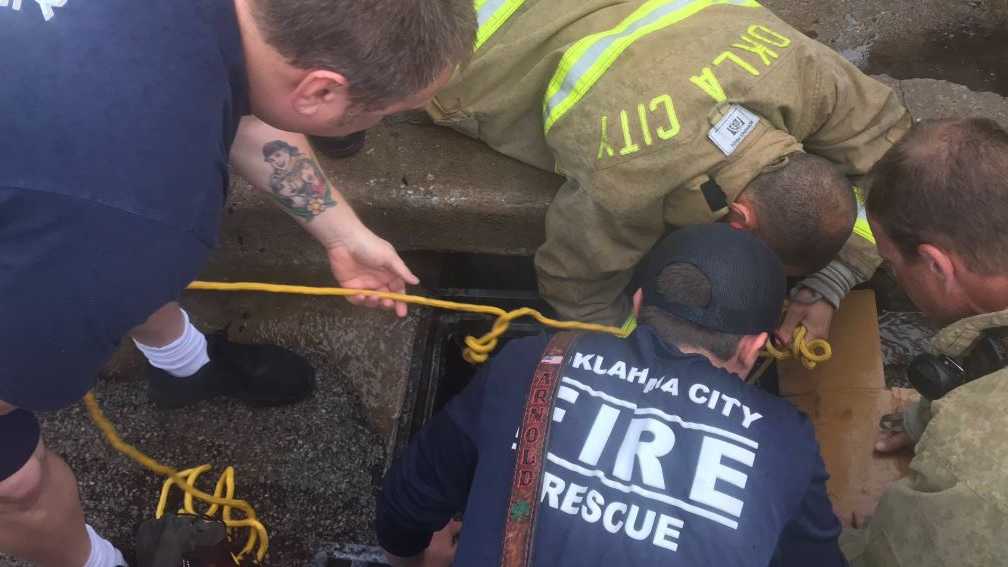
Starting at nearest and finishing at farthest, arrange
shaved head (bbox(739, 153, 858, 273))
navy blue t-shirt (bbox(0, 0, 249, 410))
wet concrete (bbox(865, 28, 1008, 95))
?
1. navy blue t-shirt (bbox(0, 0, 249, 410))
2. shaved head (bbox(739, 153, 858, 273))
3. wet concrete (bbox(865, 28, 1008, 95))

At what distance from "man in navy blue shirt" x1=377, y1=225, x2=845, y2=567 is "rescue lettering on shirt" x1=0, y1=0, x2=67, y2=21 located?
0.96m

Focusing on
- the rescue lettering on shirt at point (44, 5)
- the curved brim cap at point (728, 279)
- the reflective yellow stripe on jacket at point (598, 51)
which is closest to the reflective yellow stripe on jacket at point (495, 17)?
the reflective yellow stripe on jacket at point (598, 51)

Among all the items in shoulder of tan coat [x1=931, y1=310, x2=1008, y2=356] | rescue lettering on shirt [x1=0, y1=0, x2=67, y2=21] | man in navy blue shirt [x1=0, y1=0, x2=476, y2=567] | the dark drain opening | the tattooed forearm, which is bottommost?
the dark drain opening

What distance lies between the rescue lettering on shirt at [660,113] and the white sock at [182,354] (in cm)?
118

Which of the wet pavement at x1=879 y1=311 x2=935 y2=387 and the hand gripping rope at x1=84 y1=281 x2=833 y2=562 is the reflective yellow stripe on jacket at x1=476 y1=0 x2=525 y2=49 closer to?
the hand gripping rope at x1=84 y1=281 x2=833 y2=562

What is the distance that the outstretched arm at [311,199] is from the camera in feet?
6.14

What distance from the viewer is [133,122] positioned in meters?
1.17

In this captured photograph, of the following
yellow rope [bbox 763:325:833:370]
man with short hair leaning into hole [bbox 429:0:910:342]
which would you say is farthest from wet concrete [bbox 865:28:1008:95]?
yellow rope [bbox 763:325:833:370]

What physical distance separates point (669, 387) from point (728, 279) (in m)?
0.29

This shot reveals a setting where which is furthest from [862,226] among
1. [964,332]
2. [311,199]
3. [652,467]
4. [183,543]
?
[183,543]

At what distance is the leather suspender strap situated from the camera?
4.50 ft

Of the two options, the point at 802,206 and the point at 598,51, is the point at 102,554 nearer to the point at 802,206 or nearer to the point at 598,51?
the point at 598,51

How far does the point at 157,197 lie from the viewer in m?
1.19

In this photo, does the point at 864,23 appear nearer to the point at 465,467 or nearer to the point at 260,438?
the point at 465,467
